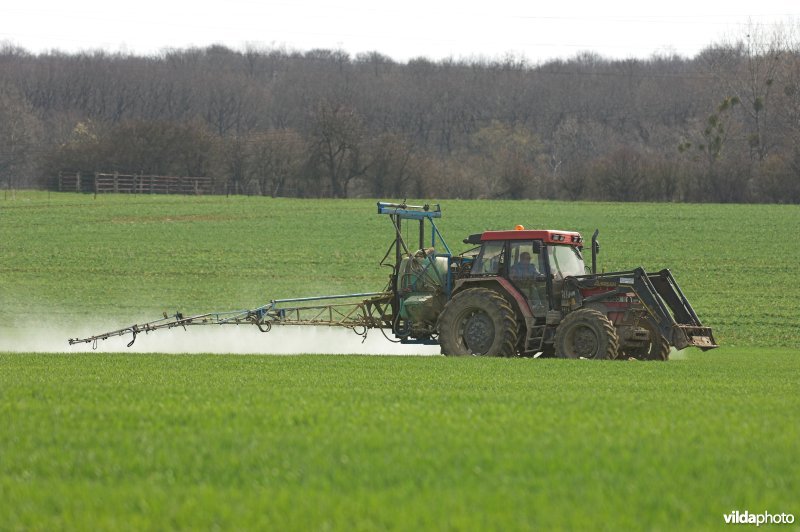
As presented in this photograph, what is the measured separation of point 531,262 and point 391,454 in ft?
39.0

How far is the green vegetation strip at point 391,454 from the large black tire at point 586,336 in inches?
179

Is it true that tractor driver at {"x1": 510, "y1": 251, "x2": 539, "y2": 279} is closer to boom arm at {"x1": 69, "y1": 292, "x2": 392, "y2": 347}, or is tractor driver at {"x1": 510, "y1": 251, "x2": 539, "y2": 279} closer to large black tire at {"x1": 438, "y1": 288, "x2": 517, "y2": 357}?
large black tire at {"x1": 438, "y1": 288, "x2": 517, "y2": 357}

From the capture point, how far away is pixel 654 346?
19.8m

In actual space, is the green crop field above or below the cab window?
below

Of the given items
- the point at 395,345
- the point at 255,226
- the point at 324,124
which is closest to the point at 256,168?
the point at 324,124

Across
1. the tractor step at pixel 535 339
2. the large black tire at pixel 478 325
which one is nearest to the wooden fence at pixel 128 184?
the large black tire at pixel 478 325

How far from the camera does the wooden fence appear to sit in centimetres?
9106

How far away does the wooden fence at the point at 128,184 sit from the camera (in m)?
91.1

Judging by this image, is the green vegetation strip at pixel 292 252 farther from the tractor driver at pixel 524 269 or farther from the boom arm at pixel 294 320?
the tractor driver at pixel 524 269

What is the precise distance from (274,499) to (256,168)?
98970 mm

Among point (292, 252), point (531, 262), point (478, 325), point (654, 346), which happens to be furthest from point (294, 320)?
point (292, 252)

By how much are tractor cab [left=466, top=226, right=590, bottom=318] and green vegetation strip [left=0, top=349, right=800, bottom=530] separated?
5.76 m

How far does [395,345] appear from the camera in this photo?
2311 cm

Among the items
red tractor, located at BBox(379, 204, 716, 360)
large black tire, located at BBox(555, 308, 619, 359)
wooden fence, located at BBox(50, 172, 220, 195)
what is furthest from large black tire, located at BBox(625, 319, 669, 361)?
wooden fence, located at BBox(50, 172, 220, 195)
